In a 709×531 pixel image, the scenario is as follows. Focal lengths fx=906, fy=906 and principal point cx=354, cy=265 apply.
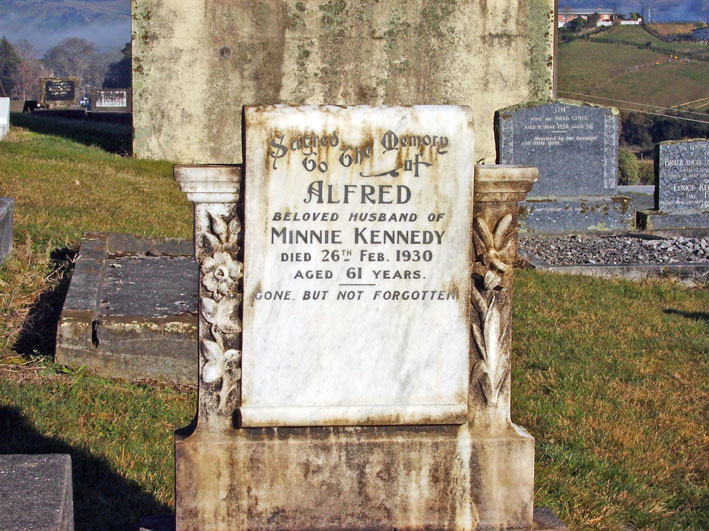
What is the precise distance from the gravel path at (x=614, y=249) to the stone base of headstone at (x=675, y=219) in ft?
2.05

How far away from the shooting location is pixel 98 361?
5.38 metres

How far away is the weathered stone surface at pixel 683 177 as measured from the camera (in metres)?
12.8

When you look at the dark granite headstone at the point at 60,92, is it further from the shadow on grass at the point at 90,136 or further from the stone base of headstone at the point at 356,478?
the stone base of headstone at the point at 356,478

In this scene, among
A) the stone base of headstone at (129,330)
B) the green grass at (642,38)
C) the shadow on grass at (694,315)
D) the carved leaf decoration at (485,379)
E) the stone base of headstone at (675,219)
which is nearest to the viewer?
the carved leaf decoration at (485,379)

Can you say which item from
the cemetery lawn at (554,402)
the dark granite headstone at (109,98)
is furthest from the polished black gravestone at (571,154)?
the dark granite headstone at (109,98)

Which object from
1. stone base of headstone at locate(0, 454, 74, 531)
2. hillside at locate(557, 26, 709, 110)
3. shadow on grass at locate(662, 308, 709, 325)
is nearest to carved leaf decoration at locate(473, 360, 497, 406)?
→ stone base of headstone at locate(0, 454, 74, 531)

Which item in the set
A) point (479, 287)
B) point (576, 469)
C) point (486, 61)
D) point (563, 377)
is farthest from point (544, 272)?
point (486, 61)

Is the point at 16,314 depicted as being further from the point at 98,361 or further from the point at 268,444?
the point at 268,444

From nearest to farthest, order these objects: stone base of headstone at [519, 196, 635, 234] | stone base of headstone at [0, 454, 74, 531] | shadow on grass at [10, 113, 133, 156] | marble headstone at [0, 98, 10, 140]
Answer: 1. stone base of headstone at [0, 454, 74, 531]
2. stone base of headstone at [519, 196, 635, 234]
3. marble headstone at [0, 98, 10, 140]
4. shadow on grass at [10, 113, 133, 156]

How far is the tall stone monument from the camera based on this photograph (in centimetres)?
321

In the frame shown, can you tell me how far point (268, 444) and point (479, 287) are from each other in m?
0.96

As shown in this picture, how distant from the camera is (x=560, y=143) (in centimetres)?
1248

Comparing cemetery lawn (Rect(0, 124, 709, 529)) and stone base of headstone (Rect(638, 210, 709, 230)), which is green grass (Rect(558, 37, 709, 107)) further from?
cemetery lawn (Rect(0, 124, 709, 529))

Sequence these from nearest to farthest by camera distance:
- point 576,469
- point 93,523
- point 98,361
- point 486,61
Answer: point 93,523
point 576,469
point 98,361
point 486,61
